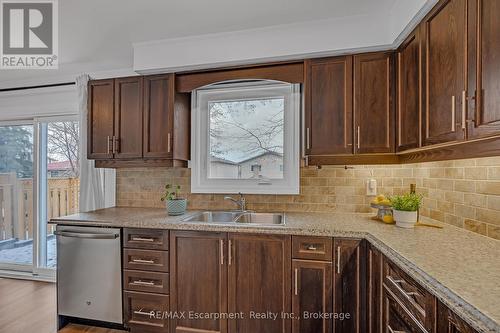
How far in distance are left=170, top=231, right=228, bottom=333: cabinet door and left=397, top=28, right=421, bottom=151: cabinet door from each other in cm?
144

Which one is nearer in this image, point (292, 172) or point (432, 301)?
point (432, 301)

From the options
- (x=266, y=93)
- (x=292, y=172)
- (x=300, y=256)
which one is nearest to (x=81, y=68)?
(x=266, y=93)

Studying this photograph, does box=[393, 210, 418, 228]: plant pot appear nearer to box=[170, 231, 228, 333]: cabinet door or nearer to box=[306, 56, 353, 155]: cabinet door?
box=[306, 56, 353, 155]: cabinet door

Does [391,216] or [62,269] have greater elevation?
[391,216]

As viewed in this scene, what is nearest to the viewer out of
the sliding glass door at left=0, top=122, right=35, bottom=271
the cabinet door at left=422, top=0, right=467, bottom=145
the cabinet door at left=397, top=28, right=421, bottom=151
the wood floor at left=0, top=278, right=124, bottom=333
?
the cabinet door at left=422, top=0, right=467, bottom=145

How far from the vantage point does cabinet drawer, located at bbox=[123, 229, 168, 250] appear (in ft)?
7.12

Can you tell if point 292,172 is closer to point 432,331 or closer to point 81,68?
point 432,331

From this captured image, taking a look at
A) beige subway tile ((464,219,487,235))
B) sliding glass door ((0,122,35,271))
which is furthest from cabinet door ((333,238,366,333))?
sliding glass door ((0,122,35,271))

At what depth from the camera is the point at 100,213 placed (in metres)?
2.65

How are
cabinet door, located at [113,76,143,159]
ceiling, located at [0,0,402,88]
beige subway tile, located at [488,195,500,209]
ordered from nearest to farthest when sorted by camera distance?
beige subway tile, located at [488,195,500,209] < ceiling, located at [0,0,402,88] < cabinet door, located at [113,76,143,159]

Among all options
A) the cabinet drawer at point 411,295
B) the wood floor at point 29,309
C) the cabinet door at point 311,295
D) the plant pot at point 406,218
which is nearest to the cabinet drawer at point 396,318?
the cabinet drawer at point 411,295

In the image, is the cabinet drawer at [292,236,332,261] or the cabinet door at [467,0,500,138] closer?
the cabinet door at [467,0,500,138]

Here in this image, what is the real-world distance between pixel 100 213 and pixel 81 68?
1.69 m

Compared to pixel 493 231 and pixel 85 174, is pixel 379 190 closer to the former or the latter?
pixel 493 231
